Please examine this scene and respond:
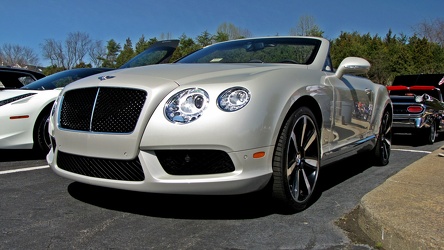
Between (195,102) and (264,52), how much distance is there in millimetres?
1698

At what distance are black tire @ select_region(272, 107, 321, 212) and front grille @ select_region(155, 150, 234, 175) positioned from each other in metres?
0.40

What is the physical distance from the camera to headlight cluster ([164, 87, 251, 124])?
2.76 metres

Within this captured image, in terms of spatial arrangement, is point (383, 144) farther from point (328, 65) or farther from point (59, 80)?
point (59, 80)

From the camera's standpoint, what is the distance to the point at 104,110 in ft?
9.81

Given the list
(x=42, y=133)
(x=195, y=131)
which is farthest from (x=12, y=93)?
(x=195, y=131)

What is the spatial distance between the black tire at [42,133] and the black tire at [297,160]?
11.9ft

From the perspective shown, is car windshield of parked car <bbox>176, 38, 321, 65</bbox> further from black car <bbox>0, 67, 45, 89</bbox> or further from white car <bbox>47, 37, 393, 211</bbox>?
black car <bbox>0, 67, 45, 89</bbox>

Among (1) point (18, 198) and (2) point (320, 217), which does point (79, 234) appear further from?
(2) point (320, 217)

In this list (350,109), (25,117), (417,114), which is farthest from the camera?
(417,114)

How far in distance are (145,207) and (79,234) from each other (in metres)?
0.68

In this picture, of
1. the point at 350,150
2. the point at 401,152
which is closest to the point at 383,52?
the point at 401,152

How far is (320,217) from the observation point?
126 inches

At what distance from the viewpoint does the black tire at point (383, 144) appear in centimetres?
541

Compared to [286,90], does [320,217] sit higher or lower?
lower
